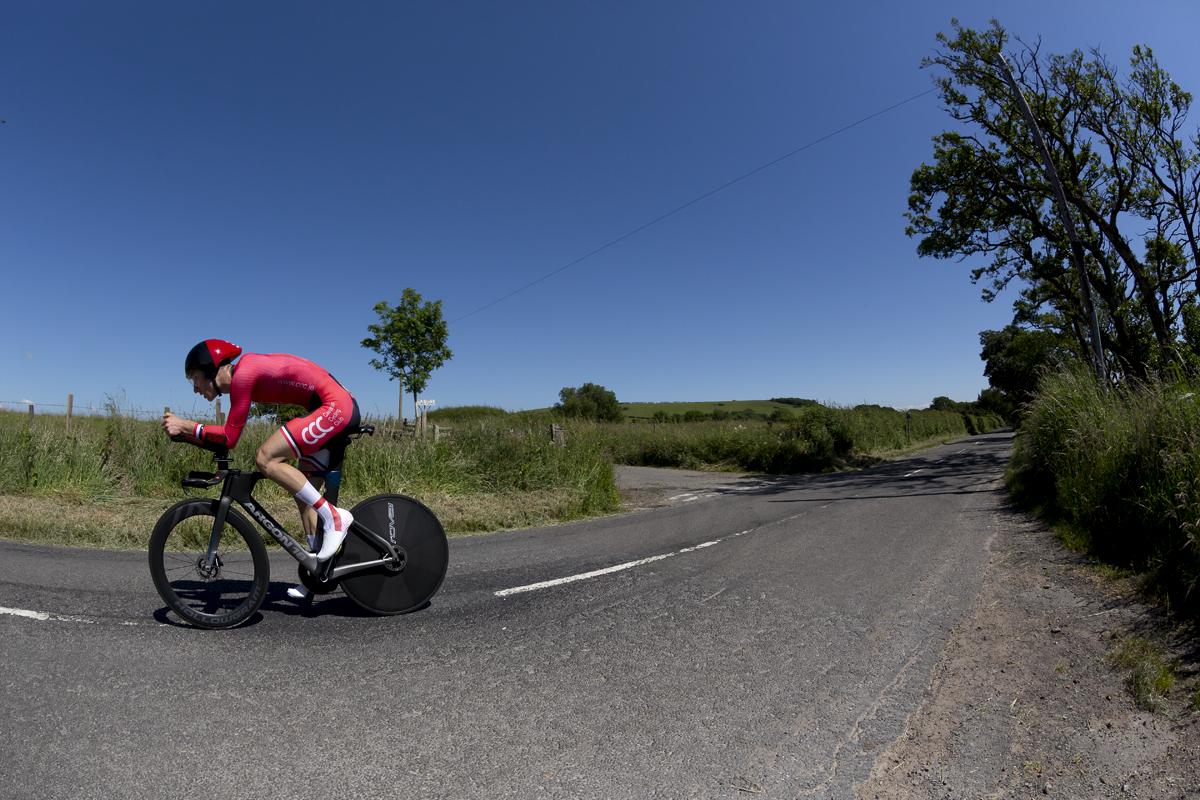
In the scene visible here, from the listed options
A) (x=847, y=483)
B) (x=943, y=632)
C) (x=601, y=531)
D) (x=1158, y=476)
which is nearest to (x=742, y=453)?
(x=847, y=483)

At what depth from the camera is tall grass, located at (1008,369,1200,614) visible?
4152 mm

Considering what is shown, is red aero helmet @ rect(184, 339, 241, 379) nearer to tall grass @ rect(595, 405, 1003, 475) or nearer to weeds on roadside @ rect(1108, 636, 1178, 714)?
weeds on roadside @ rect(1108, 636, 1178, 714)

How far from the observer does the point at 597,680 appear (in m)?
3.00

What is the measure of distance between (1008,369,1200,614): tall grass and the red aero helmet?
6.01 m

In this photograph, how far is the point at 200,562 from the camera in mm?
3783

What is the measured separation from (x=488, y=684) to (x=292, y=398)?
2215mm

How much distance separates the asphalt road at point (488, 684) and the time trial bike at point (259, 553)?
0.62 feet

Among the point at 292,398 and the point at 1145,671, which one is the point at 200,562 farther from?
the point at 1145,671

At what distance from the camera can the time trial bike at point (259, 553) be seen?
3.62 m

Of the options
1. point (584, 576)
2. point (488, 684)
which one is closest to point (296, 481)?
point (488, 684)

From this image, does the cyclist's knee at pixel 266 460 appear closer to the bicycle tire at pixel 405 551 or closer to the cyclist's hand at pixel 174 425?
the cyclist's hand at pixel 174 425

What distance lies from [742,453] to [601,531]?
1704cm

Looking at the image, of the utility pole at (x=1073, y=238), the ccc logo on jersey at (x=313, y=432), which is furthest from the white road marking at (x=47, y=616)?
the utility pole at (x=1073, y=238)

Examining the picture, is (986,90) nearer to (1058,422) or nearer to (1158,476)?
(1058,422)
